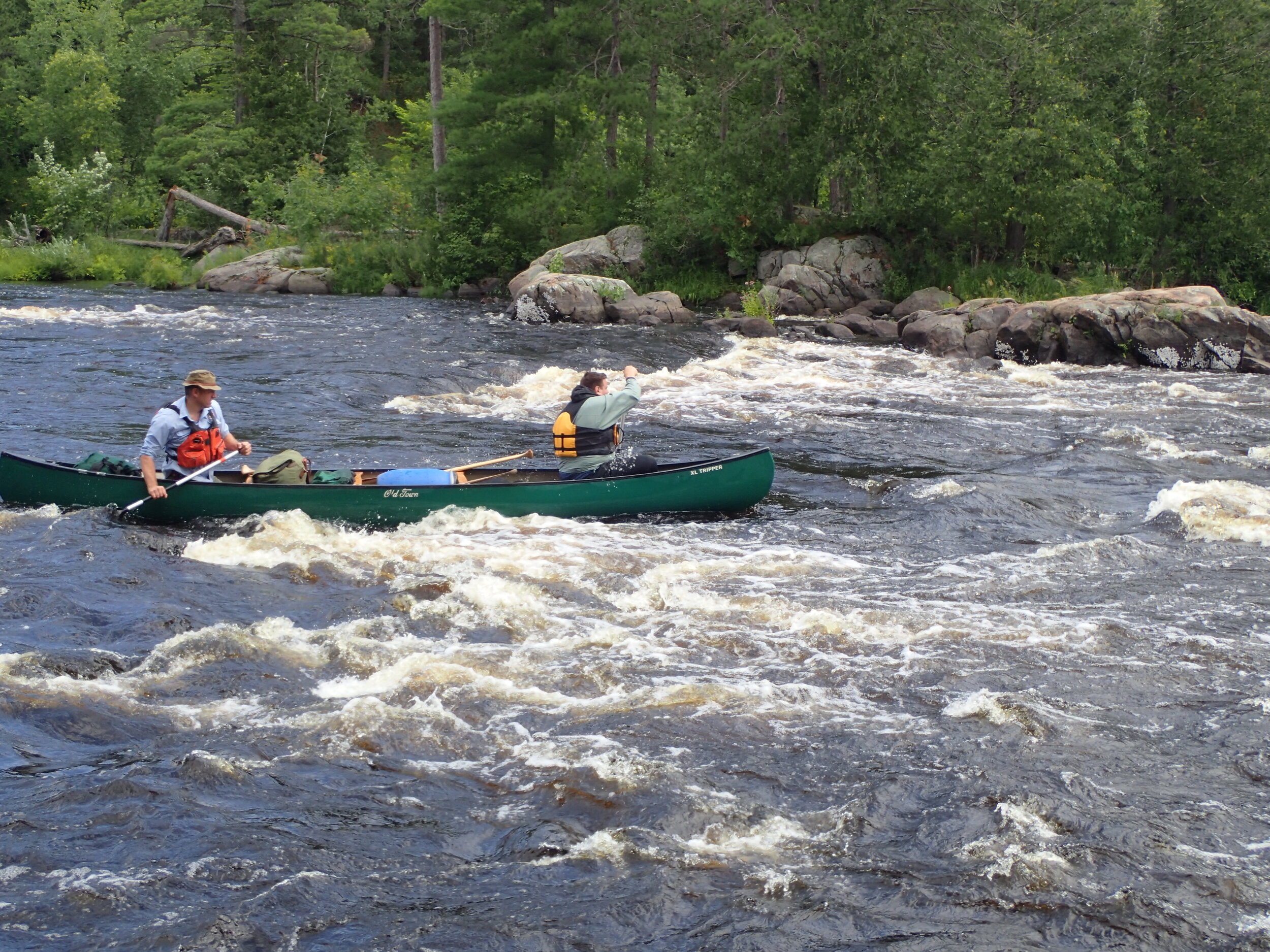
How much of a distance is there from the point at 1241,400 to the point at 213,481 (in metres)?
13.1

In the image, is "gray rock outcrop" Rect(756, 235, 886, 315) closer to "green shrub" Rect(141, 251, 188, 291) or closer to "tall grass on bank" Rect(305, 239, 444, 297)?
"tall grass on bank" Rect(305, 239, 444, 297)

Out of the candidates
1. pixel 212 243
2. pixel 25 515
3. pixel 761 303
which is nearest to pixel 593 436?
pixel 25 515

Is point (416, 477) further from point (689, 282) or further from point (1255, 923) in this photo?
point (689, 282)

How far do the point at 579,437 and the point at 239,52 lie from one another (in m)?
35.6

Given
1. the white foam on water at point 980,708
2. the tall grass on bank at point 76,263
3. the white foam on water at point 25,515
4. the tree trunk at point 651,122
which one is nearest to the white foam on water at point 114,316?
the tall grass on bank at point 76,263

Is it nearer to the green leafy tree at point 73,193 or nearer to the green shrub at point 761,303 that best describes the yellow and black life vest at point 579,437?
the green shrub at point 761,303

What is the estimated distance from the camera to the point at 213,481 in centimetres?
963

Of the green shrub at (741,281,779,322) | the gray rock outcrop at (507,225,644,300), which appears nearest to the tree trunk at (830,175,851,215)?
the green shrub at (741,281,779,322)

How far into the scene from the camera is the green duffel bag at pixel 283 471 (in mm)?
9969

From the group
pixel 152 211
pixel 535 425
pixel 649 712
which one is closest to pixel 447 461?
pixel 535 425

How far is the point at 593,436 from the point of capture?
10359mm

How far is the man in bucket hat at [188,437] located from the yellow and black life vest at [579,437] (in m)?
2.53

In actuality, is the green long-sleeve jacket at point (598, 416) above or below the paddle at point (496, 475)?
above

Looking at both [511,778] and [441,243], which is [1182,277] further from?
[511,778]
